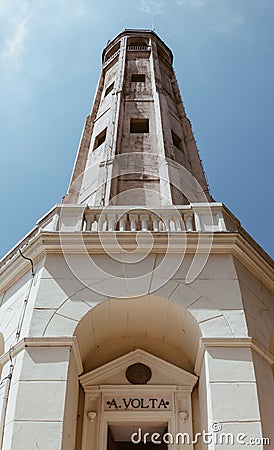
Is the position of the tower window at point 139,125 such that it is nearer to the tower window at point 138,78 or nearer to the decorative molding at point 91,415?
the tower window at point 138,78

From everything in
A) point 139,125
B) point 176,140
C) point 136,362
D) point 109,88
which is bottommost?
point 136,362

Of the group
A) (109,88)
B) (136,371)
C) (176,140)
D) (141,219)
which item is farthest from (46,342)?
(109,88)

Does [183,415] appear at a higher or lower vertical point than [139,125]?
lower

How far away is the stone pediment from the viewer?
9625 mm

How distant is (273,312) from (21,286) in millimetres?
5243

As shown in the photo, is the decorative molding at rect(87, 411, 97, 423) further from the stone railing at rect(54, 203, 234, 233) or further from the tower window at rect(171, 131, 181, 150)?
the tower window at rect(171, 131, 181, 150)

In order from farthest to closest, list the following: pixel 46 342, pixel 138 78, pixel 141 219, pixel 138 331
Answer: pixel 138 78, pixel 141 219, pixel 138 331, pixel 46 342

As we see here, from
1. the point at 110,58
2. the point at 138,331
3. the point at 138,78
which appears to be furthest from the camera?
the point at 110,58

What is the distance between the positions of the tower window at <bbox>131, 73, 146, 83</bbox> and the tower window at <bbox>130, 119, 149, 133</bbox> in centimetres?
418

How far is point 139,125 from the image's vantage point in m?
19.9

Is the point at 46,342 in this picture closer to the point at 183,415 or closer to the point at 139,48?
the point at 183,415

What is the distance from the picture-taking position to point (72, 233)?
33.0 feet

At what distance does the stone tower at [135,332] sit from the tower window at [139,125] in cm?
928

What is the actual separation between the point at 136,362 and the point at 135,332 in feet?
2.19
